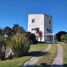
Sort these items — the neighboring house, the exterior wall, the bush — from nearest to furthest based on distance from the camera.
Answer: the bush, the neighboring house, the exterior wall

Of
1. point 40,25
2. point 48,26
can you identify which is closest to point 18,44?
point 40,25

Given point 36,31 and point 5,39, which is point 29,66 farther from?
point 36,31

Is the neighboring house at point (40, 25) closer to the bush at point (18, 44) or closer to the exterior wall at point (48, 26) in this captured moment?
the exterior wall at point (48, 26)

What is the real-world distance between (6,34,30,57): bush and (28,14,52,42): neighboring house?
59593 millimetres

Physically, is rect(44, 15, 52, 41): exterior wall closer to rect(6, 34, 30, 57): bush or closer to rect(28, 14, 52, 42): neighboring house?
rect(28, 14, 52, 42): neighboring house

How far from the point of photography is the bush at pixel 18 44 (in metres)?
23.8

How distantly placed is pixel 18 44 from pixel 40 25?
2501 inches

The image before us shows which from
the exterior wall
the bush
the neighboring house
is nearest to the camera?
the bush

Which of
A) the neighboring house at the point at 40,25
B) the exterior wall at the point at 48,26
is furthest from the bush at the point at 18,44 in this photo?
the exterior wall at the point at 48,26

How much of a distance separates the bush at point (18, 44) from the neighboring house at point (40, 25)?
59593 mm

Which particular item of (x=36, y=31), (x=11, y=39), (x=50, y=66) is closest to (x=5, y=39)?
(x=11, y=39)

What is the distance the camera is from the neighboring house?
8575 centimetres

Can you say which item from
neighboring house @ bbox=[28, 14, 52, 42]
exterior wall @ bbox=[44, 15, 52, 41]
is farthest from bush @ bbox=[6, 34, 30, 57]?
exterior wall @ bbox=[44, 15, 52, 41]

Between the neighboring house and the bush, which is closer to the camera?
the bush
